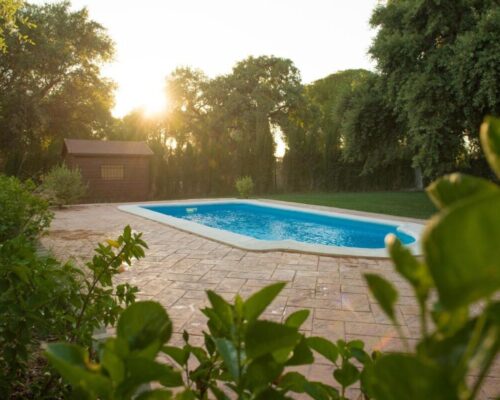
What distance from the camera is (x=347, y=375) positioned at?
69 centimetres

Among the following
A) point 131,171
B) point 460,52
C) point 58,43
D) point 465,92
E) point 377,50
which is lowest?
point 131,171

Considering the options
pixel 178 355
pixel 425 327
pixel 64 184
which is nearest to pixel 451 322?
pixel 425 327

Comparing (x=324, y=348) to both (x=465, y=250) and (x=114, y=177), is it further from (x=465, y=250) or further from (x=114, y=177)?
(x=114, y=177)

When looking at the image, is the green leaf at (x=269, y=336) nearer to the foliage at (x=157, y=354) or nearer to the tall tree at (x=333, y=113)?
the foliage at (x=157, y=354)

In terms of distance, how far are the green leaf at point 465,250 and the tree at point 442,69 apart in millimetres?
10077

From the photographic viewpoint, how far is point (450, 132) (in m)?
10.5

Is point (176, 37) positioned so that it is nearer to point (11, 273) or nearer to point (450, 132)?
point (450, 132)

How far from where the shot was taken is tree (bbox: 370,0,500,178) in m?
8.80

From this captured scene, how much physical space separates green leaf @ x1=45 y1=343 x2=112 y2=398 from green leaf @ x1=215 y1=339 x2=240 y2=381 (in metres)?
0.13

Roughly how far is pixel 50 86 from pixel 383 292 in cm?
2351

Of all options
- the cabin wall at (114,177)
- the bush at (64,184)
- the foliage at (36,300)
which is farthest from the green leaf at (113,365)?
the cabin wall at (114,177)

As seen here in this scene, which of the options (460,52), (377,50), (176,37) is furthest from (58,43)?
(460,52)

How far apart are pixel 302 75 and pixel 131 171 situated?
604 inches

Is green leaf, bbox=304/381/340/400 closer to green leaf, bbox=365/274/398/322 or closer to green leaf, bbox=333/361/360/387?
green leaf, bbox=333/361/360/387
